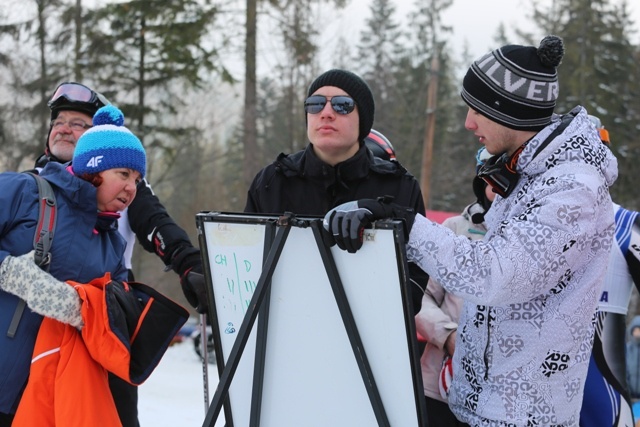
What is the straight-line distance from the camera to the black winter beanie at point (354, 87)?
272 centimetres

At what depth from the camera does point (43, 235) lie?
2441 millimetres

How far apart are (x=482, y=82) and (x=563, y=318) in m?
0.76

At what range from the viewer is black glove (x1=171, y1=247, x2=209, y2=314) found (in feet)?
9.32

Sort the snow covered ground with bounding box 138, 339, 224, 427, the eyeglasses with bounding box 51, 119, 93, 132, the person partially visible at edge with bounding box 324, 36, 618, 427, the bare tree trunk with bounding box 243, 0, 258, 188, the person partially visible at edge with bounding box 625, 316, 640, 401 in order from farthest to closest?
1. the bare tree trunk with bounding box 243, 0, 258, 188
2. the person partially visible at edge with bounding box 625, 316, 640, 401
3. the snow covered ground with bounding box 138, 339, 224, 427
4. the eyeglasses with bounding box 51, 119, 93, 132
5. the person partially visible at edge with bounding box 324, 36, 618, 427

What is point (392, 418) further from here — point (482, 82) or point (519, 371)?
point (482, 82)

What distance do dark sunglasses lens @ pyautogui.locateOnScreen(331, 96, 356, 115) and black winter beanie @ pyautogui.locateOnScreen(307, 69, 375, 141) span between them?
42 mm

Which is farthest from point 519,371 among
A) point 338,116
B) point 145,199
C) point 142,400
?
point 142,400

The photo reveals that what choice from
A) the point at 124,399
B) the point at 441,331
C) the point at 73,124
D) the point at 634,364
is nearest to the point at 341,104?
the point at 441,331

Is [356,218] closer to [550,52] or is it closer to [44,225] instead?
[550,52]

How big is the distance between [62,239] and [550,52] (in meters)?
1.80

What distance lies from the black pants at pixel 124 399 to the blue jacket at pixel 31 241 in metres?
0.50

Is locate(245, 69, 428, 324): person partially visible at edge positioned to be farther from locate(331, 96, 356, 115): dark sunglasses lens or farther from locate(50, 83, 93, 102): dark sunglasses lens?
locate(50, 83, 93, 102): dark sunglasses lens

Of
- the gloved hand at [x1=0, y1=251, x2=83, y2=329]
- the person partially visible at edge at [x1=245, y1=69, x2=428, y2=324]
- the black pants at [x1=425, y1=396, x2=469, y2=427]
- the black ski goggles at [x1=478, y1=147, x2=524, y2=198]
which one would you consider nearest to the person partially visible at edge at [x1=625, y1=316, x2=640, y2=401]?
the black pants at [x1=425, y1=396, x2=469, y2=427]

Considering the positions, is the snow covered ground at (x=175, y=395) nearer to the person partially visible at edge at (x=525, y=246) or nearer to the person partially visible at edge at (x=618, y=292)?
the person partially visible at edge at (x=618, y=292)
